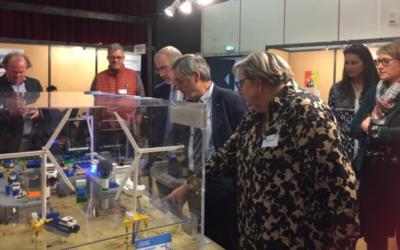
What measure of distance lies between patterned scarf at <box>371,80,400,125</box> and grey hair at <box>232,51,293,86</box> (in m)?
1.12

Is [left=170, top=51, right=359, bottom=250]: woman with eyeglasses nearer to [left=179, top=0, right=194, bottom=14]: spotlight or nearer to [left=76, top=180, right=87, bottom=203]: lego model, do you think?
[left=76, top=180, right=87, bottom=203]: lego model

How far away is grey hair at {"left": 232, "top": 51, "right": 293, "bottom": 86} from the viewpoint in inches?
58.9

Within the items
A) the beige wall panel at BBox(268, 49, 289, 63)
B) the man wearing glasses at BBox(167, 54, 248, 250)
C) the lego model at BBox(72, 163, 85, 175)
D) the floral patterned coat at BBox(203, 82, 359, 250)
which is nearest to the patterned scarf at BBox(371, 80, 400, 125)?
the man wearing glasses at BBox(167, 54, 248, 250)

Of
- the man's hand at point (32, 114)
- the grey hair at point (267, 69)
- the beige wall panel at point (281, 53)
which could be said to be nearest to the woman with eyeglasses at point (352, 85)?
the grey hair at point (267, 69)

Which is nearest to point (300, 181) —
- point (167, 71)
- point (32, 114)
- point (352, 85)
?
point (32, 114)

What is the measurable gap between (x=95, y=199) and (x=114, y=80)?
2436 mm

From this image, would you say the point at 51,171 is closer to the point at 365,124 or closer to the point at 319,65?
the point at 365,124

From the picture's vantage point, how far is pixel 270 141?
1.47m

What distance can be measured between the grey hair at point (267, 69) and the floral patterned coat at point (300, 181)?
0.15ft

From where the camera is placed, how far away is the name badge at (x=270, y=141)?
1452 mm

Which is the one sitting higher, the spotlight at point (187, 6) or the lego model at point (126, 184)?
the spotlight at point (187, 6)

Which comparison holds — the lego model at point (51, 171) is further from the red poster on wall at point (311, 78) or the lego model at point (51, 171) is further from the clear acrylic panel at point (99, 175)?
the red poster on wall at point (311, 78)

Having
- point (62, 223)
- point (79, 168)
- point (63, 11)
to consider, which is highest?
point (63, 11)

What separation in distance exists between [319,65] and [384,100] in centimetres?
261
